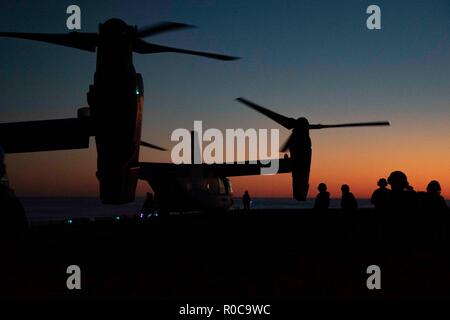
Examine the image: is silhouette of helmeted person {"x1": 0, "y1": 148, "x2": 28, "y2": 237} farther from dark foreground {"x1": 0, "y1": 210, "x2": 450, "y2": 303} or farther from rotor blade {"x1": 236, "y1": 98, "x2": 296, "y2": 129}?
rotor blade {"x1": 236, "y1": 98, "x2": 296, "y2": 129}

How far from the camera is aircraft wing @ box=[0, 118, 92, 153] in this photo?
18203 mm

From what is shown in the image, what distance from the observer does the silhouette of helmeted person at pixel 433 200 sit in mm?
12359

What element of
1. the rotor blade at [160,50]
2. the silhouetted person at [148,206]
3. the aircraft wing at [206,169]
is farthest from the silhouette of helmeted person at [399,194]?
the silhouetted person at [148,206]

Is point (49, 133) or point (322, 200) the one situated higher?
point (49, 133)

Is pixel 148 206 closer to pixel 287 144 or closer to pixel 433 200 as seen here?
pixel 287 144

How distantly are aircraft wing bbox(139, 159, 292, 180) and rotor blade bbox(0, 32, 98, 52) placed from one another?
1318cm

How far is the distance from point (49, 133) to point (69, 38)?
13.2 ft

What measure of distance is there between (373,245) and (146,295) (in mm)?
8702

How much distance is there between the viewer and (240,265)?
10.5 meters

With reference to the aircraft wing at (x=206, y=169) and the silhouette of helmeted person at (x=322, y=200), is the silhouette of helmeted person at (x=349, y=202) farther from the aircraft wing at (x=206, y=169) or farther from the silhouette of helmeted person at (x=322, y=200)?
the aircraft wing at (x=206, y=169)

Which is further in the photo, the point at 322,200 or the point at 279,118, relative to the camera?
the point at 279,118

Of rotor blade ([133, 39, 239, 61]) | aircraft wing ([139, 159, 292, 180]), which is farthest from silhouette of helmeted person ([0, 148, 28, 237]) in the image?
aircraft wing ([139, 159, 292, 180])

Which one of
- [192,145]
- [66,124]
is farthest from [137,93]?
[192,145]

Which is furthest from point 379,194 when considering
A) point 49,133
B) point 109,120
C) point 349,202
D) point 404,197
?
point 49,133
